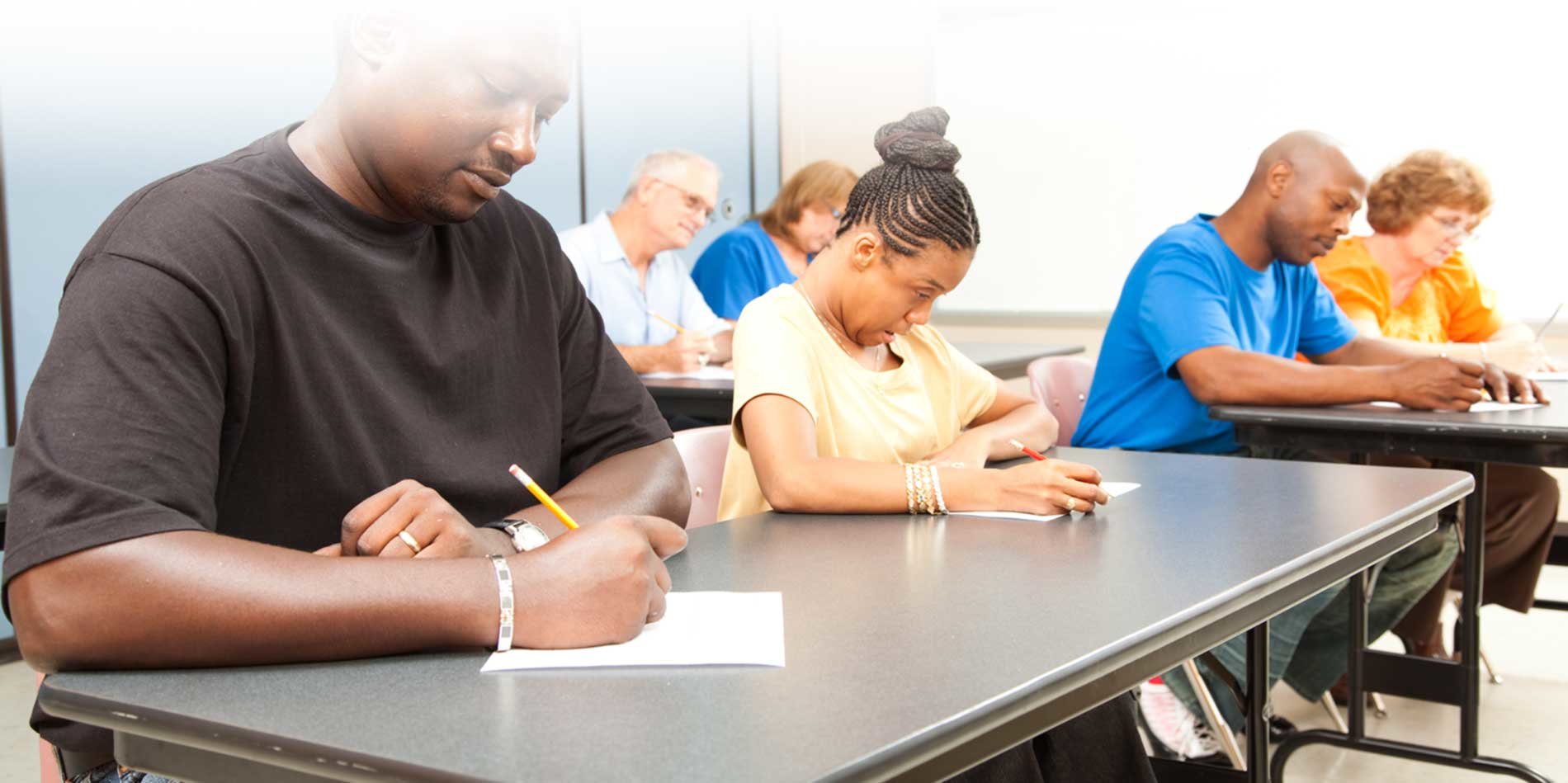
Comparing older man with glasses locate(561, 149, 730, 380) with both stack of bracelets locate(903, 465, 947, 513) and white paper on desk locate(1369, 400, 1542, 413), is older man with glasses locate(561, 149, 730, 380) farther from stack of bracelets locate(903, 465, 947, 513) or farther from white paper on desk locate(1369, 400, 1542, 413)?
stack of bracelets locate(903, 465, 947, 513)

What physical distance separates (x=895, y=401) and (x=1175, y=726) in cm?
84

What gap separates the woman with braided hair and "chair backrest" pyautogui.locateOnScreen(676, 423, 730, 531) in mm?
24

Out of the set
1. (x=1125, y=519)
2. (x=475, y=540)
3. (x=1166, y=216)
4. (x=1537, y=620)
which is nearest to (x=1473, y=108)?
(x=1166, y=216)

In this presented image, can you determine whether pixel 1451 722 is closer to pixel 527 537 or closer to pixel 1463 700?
pixel 1463 700

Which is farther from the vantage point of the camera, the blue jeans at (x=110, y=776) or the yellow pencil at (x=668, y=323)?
the yellow pencil at (x=668, y=323)

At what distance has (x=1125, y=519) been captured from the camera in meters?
1.57

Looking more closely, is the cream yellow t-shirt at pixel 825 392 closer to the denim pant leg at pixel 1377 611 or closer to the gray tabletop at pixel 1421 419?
the gray tabletop at pixel 1421 419

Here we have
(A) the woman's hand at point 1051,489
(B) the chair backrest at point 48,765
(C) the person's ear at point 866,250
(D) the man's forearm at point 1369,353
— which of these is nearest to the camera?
(B) the chair backrest at point 48,765

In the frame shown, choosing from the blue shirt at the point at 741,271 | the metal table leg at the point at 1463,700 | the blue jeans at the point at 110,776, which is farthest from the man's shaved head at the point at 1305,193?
the blue jeans at the point at 110,776

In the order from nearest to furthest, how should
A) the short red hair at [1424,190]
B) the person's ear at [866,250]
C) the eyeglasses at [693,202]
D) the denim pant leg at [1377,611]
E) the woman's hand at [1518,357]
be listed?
the person's ear at [866,250]
the denim pant leg at [1377,611]
the woman's hand at [1518,357]
the short red hair at [1424,190]
the eyeglasses at [693,202]

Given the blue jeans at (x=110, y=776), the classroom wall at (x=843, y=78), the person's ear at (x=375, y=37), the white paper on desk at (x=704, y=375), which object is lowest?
the blue jeans at (x=110, y=776)

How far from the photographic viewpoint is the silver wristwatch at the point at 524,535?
1.22 m

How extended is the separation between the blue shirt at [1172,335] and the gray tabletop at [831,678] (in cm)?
125

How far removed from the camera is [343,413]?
1.18 metres
